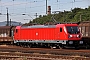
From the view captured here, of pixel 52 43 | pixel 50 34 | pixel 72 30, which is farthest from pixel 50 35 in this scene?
pixel 72 30

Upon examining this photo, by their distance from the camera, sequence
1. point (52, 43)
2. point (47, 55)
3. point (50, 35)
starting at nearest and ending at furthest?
point (47, 55) → point (52, 43) → point (50, 35)

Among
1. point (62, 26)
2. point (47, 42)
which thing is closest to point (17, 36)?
point (47, 42)

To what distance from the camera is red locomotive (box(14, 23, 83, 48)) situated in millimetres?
29000

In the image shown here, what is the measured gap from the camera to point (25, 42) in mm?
35281

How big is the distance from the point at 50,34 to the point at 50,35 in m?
0.12

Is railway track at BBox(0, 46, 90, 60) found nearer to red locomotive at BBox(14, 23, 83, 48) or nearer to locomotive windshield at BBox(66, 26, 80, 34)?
red locomotive at BBox(14, 23, 83, 48)

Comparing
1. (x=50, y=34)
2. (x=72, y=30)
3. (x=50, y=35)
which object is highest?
(x=72, y=30)

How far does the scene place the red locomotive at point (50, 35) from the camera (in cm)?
2900

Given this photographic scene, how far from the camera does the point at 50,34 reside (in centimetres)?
3152

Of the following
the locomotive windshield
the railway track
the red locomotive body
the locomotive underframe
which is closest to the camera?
the railway track

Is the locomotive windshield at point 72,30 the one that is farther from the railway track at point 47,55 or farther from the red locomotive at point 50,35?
the railway track at point 47,55

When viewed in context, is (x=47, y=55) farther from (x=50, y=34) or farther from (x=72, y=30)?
(x=50, y=34)

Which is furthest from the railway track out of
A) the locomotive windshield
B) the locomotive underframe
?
the locomotive windshield

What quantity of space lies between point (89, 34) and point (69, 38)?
5678mm
